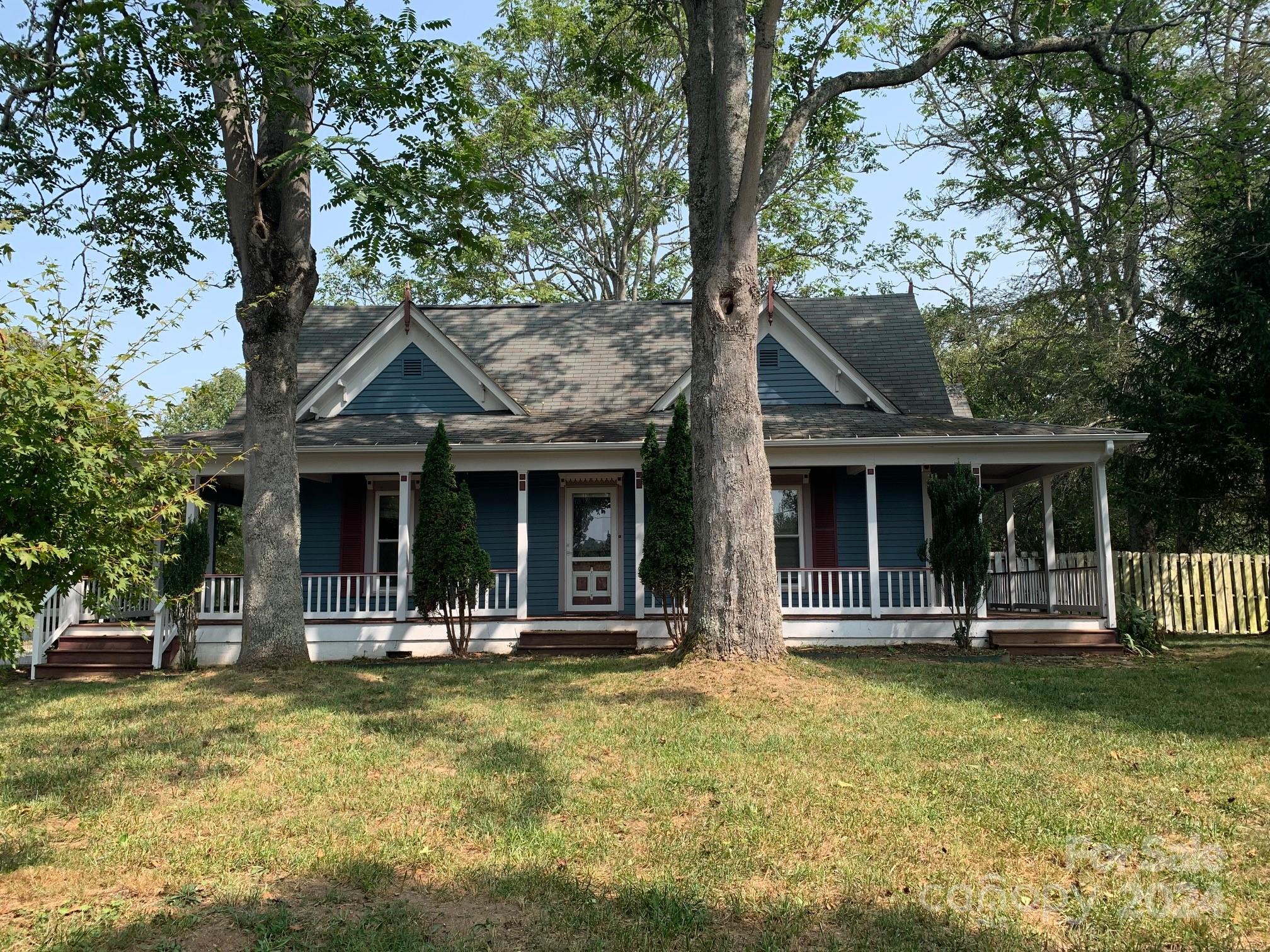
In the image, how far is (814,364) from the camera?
55.5 ft

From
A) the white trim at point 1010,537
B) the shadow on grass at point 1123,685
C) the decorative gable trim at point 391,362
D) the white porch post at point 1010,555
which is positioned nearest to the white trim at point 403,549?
the decorative gable trim at point 391,362

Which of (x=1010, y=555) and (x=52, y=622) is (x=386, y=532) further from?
(x=1010, y=555)

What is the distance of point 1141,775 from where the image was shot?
6.16m

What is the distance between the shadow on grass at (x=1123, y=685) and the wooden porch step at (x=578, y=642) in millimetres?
2735

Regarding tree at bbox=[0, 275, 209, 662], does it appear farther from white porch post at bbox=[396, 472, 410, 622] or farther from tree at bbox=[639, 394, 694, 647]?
white porch post at bbox=[396, 472, 410, 622]

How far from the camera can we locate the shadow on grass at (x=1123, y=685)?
809 cm

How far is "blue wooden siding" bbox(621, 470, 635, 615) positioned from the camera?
1602cm

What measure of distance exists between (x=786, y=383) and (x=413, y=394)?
23.0ft

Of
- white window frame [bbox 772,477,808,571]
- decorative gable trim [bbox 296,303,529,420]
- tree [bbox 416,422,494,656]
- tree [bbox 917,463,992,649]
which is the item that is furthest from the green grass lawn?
decorative gable trim [bbox 296,303,529,420]

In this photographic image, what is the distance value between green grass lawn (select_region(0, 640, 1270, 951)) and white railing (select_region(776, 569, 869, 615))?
16.4 ft

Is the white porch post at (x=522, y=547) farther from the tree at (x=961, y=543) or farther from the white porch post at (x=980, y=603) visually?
the white porch post at (x=980, y=603)

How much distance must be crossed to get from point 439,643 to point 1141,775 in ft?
34.2

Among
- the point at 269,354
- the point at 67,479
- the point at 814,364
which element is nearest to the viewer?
the point at 67,479

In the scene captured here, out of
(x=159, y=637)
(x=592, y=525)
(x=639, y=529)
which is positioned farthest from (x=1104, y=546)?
(x=159, y=637)
